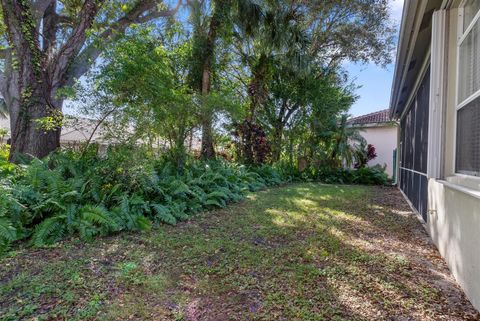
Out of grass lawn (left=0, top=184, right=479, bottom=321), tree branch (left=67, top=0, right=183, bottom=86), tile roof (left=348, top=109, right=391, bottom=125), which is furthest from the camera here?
tile roof (left=348, top=109, right=391, bottom=125)

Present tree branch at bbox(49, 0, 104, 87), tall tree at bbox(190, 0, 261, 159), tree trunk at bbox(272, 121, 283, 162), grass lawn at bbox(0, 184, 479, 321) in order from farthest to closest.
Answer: tree trunk at bbox(272, 121, 283, 162)
tall tree at bbox(190, 0, 261, 159)
tree branch at bbox(49, 0, 104, 87)
grass lawn at bbox(0, 184, 479, 321)

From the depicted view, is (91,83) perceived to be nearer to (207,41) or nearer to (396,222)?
(207,41)

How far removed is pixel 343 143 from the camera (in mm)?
11648

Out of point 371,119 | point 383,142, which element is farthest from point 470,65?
point 371,119

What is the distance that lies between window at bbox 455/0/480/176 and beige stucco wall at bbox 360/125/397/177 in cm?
1099

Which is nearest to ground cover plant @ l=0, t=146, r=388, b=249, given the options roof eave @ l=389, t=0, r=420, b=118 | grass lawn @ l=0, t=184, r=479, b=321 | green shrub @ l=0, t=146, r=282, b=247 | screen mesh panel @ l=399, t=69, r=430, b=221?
green shrub @ l=0, t=146, r=282, b=247

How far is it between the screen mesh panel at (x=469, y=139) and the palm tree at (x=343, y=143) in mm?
8673

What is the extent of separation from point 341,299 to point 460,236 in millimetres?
1254

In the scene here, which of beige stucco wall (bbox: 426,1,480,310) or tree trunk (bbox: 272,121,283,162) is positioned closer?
beige stucco wall (bbox: 426,1,480,310)

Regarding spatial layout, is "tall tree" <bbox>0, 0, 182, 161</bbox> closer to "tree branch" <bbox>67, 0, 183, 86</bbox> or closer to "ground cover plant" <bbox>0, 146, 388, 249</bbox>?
"tree branch" <bbox>67, 0, 183, 86</bbox>

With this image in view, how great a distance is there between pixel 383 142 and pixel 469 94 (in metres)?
12.2

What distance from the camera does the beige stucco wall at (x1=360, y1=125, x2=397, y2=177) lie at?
13.3 meters

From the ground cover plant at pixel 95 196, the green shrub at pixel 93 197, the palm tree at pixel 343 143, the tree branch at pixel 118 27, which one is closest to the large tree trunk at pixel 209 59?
the tree branch at pixel 118 27

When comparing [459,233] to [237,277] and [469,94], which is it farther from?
[237,277]
